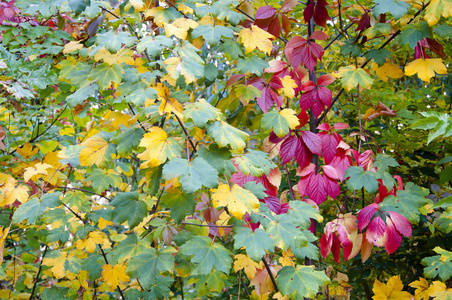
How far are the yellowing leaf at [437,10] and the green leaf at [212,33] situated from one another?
757mm

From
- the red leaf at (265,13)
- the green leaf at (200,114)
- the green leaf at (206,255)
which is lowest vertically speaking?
the green leaf at (206,255)

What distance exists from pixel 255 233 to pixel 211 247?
0.15 metres

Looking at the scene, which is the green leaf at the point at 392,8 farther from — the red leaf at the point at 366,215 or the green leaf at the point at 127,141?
the green leaf at the point at 127,141

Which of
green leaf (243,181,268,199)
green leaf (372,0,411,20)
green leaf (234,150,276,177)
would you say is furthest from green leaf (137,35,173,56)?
green leaf (372,0,411,20)

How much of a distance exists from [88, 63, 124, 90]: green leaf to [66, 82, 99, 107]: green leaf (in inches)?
2.2

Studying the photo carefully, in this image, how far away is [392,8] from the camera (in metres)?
1.30

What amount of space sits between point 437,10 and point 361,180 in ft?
2.29

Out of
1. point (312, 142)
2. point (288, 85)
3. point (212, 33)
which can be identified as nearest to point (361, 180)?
point (312, 142)

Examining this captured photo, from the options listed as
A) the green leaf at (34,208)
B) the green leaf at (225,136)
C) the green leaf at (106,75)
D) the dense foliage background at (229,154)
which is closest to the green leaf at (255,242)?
the dense foliage background at (229,154)

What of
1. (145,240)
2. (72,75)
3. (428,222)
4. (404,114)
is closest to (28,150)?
(72,75)

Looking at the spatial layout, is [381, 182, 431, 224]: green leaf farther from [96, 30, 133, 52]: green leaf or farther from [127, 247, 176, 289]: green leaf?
[96, 30, 133, 52]: green leaf

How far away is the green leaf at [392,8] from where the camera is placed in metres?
1.29

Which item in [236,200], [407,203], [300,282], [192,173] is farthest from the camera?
[407,203]

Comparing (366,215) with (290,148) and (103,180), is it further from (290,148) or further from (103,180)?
(103,180)
